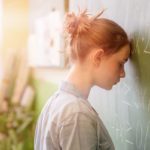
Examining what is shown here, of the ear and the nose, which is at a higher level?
the ear

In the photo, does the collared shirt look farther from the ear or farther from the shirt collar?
the ear

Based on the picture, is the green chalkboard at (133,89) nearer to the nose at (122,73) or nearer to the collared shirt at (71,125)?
the nose at (122,73)

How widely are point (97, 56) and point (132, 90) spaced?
0.26 m

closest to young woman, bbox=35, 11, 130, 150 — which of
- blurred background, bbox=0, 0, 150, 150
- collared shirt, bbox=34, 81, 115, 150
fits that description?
collared shirt, bbox=34, 81, 115, 150

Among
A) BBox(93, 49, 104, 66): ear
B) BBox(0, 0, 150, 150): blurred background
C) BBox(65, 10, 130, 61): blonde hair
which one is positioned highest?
BBox(65, 10, 130, 61): blonde hair

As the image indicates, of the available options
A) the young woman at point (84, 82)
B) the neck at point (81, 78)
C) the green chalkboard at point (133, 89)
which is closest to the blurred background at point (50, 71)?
the green chalkboard at point (133, 89)

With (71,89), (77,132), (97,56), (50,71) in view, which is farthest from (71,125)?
(50,71)

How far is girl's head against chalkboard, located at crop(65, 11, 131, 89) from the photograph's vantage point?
1.31 meters

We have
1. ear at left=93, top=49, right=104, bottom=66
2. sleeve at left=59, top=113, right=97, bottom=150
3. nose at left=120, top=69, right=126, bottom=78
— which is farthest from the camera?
nose at left=120, top=69, right=126, bottom=78

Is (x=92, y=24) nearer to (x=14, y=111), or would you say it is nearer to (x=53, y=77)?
(x=53, y=77)

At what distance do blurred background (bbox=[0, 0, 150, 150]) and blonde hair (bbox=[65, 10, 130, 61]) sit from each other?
12 centimetres

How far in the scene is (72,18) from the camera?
133cm

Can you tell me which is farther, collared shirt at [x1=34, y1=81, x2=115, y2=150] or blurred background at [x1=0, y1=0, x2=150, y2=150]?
blurred background at [x1=0, y1=0, x2=150, y2=150]

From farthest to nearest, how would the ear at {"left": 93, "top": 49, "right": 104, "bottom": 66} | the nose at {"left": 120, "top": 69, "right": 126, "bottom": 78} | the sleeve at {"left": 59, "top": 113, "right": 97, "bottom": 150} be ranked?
the nose at {"left": 120, "top": 69, "right": 126, "bottom": 78}, the ear at {"left": 93, "top": 49, "right": 104, "bottom": 66}, the sleeve at {"left": 59, "top": 113, "right": 97, "bottom": 150}
